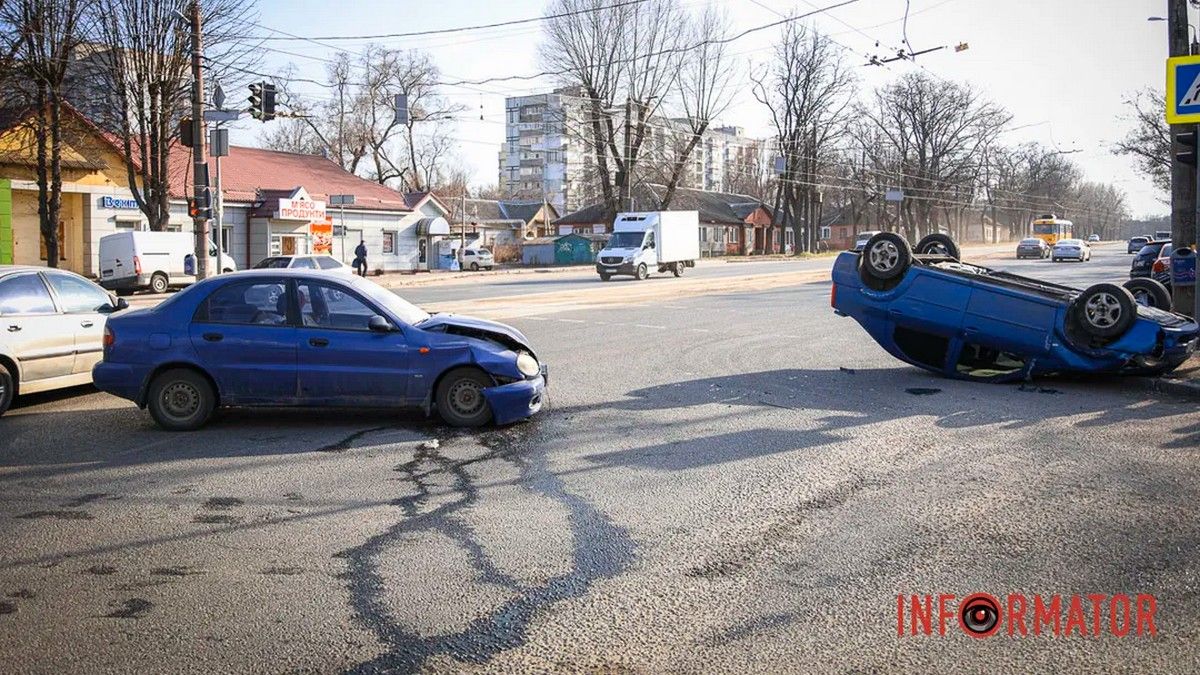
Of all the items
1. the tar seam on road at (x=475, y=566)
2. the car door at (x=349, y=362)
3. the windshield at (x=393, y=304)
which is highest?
the windshield at (x=393, y=304)

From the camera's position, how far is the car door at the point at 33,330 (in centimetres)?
976

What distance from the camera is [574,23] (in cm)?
5831

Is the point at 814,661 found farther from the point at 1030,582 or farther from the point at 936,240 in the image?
the point at 936,240

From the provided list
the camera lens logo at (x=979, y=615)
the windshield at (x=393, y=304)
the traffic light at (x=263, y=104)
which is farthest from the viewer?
the traffic light at (x=263, y=104)

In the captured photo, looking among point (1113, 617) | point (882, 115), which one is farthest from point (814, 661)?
point (882, 115)

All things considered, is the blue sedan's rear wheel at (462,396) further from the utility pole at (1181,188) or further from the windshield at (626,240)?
the windshield at (626,240)

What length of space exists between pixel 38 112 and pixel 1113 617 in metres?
32.1

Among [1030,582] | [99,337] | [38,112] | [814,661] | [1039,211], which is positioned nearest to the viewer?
[814,661]

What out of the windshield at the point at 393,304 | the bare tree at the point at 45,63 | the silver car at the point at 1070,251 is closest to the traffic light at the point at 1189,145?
the windshield at the point at 393,304

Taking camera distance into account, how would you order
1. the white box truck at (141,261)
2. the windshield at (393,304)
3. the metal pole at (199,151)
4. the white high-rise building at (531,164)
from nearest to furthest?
the windshield at (393,304), the metal pole at (199,151), the white box truck at (141,261), the white high-rise building at (531,164)

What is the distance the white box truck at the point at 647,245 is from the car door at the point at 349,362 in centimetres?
3010

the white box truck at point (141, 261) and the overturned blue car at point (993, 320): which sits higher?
the white box truck at point (141, 261)

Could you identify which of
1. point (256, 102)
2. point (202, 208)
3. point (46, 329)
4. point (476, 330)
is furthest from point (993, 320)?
point (256, 102)

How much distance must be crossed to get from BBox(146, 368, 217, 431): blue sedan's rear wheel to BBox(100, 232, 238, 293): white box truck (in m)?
23.6
